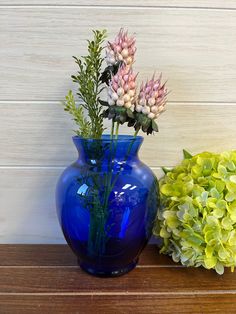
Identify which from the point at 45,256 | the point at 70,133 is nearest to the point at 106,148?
the point at 70,133

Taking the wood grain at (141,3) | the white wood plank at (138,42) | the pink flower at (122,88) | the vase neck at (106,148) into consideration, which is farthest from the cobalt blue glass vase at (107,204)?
the wood grain at (141,3)

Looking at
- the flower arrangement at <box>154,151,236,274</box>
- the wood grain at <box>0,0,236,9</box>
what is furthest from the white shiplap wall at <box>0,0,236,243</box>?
the flower arrangement at <box>154,151,236,274</box>

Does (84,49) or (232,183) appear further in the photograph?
(84,49)

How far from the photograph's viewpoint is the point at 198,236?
2.15ft

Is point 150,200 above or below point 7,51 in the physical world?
below

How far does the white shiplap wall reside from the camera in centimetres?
79

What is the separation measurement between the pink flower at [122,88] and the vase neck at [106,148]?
10 centimetres

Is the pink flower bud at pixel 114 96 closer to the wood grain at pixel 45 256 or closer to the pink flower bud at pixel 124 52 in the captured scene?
the pink flower bud at pixel 124 52

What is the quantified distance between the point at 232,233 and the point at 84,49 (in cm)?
56

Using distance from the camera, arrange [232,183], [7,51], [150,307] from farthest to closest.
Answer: [7,51], [232,183], [150,307]

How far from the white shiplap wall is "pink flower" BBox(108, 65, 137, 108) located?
28 centimetres

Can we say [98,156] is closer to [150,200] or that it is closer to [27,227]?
[150,200]

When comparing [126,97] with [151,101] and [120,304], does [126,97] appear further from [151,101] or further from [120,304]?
[120,304]

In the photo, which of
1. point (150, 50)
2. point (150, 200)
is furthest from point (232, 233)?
point (150, 50)
